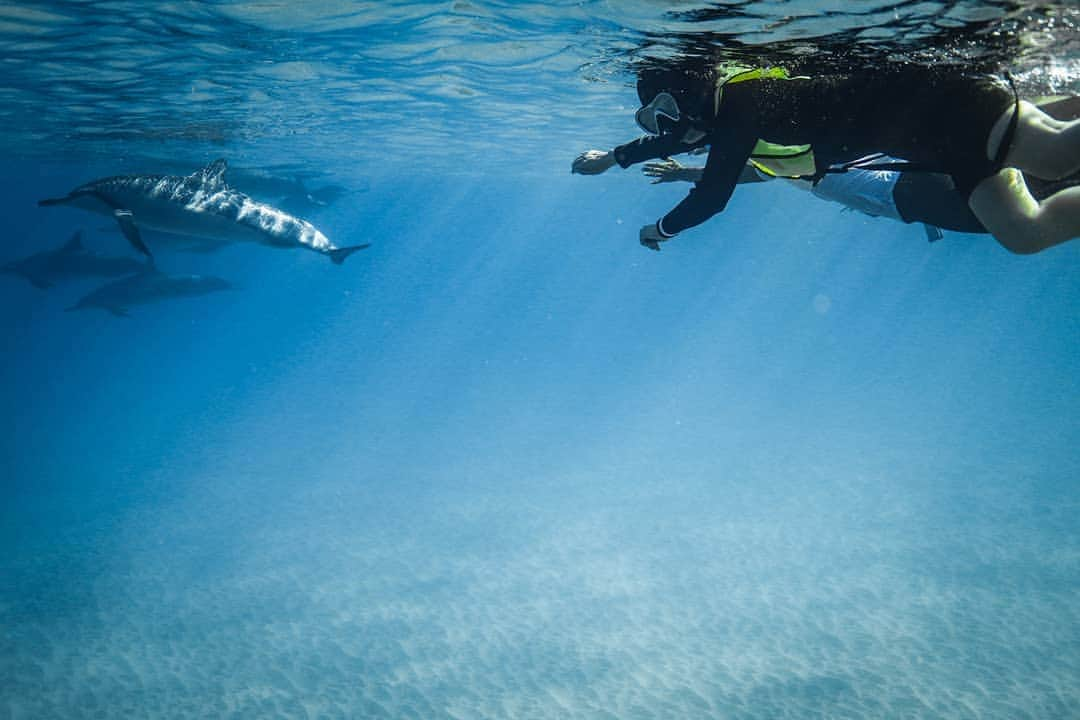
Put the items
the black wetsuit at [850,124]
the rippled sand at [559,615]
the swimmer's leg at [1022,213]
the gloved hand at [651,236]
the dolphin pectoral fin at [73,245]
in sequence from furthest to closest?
the dolphin pectoral fin at [73,245], the rippled sand at [559,615], the gloved hand at [651,236], the black wetsuit at [850,124], the swimmer's leg at [1022,213]

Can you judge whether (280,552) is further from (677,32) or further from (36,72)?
(677,32)

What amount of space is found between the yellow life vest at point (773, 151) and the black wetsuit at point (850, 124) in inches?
2.6

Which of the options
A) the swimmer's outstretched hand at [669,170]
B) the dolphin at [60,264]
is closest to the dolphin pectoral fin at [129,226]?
the swimmer's outstretched hand at [669,170]

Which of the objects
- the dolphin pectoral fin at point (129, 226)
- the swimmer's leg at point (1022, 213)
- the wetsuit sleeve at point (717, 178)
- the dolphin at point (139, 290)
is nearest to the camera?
the swimmer's leg at point (1022, 213)

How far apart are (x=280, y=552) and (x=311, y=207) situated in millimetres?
14970

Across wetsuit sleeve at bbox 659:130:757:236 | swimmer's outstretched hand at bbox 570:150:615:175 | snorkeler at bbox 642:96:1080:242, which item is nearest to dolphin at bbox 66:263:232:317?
swimmer's outstretched hand at bbox 570:150:615:175

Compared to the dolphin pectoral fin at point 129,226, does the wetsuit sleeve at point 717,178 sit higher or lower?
higher

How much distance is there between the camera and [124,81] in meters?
12.2

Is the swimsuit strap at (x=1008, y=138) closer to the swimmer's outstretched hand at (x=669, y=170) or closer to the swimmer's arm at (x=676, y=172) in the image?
the swimmer's arm at (x=676, y=172)

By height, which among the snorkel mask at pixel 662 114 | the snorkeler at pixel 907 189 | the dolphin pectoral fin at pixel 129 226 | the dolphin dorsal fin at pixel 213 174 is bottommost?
the dolphin pectoral fin at pixel 129 226

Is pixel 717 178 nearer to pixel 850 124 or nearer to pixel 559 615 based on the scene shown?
pixel 850 124

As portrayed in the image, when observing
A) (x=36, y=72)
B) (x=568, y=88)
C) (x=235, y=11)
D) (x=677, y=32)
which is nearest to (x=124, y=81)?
(x=36, y=72)

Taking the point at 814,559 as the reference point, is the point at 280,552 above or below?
below

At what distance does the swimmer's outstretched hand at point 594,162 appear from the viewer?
503 cm
